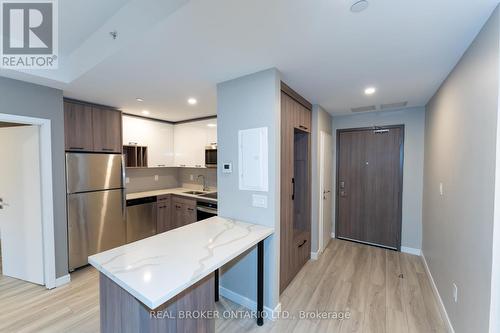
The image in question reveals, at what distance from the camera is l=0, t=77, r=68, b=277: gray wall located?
2359 millimetres

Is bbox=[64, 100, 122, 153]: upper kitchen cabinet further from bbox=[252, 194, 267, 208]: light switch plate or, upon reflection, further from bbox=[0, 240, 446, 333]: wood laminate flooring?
bbox=[252, 194, 267, 208]: light switch plate

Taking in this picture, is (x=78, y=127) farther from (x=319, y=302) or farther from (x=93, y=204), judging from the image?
(x=319, y=302)

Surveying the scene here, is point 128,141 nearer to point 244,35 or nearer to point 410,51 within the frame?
point 244,35

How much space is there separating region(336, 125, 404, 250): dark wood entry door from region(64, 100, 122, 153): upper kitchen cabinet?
3.92 meters

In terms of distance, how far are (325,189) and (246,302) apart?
222 centimetres

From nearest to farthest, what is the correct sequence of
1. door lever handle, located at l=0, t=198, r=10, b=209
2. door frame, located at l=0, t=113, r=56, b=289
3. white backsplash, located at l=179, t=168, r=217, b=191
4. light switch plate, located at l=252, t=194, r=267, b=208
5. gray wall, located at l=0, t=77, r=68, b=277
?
light switch plate, located at l=252, t=194, r=267, b=208 < gray wall, located at l=0, t=77, r=68, b=277 < door frame, located at l=0, t=113, r=56, b=289 < door lever handle, located at l=0, t=198, r=10, b=209 < white backsplash, located at l=179, t=168, r=217, b=191

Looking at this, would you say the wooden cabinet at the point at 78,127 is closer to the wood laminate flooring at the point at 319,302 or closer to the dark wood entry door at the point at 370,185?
the wood laminate flooring at the point at 319,302

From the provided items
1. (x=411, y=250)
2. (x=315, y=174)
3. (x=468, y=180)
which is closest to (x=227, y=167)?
(x=315, y=174)

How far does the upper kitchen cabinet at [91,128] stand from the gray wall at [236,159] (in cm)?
210

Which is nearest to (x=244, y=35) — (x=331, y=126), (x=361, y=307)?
(x=361, y=307)

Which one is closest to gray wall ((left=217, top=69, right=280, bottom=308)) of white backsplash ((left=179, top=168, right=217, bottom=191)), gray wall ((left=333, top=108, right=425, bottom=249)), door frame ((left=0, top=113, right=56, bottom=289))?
white backsplash ((left=179, top=168, right=217, bottom=191))

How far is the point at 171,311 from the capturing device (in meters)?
1.28

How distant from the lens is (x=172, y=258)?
1.45 metres

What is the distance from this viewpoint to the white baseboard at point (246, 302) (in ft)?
7.00
